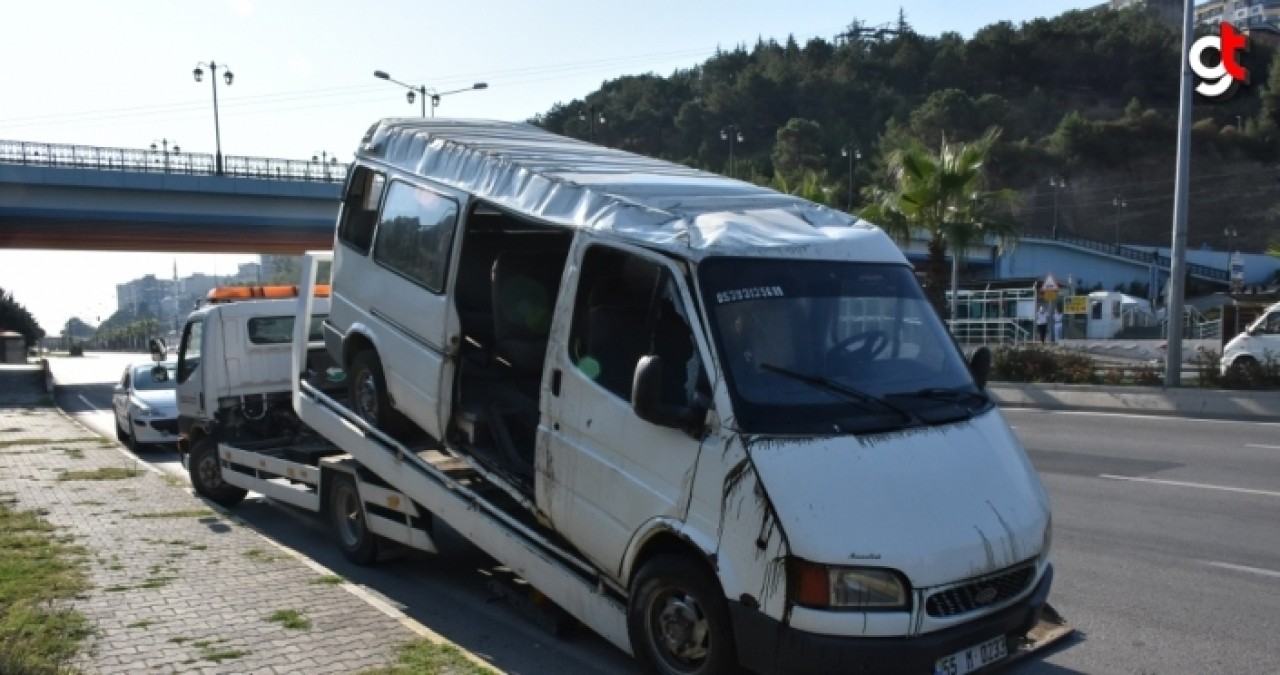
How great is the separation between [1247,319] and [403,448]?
2690 centimetres

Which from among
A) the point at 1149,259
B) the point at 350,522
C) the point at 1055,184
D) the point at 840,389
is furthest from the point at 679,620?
the point at 1055,184

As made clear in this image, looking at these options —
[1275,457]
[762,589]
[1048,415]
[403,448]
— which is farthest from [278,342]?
[1048,415]

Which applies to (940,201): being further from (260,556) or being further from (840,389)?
(840,389)

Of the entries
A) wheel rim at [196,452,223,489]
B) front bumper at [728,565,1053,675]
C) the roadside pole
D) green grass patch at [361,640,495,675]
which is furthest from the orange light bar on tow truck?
the roadside pole

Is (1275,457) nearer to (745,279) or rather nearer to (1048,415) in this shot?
(1048,415)

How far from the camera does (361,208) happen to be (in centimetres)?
844

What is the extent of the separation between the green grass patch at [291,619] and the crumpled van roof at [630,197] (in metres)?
2.79

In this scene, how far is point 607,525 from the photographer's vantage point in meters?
5.55

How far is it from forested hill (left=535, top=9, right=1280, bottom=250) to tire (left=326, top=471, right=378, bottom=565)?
79481 millimetres

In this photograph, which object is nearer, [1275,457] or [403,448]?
[403,448]

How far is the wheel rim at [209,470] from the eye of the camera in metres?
11.3

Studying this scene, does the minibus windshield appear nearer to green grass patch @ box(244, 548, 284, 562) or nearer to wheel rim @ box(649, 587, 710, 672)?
wheel rim @ box(649, 587, 710, 672)

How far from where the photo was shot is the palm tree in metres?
23.0

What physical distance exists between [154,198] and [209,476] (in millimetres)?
37702
